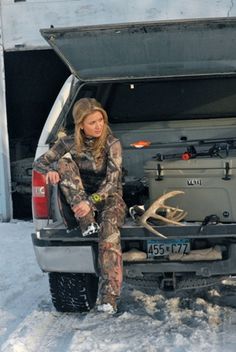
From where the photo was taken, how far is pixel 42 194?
4.31m

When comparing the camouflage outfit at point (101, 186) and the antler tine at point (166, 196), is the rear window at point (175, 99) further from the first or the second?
the antler tine at point (166, 196)

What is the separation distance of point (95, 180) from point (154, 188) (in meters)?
0.46

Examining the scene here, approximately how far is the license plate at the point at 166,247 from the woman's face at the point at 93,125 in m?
0.89

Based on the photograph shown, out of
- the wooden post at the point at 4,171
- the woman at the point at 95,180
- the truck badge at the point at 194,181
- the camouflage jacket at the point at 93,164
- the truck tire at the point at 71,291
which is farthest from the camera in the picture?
the wooden post at the point at 4,171

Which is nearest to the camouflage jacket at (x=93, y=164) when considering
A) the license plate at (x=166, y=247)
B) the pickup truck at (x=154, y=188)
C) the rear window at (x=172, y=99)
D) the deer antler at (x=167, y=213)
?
the pickup truck at (x=154, y=188)

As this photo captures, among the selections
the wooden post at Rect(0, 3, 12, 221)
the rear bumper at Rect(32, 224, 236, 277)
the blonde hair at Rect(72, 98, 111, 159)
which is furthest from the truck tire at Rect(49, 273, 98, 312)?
the wooden post at Rect(0, 3, 12, 221)

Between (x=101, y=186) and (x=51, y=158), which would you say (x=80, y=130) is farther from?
(x=101, y=186)

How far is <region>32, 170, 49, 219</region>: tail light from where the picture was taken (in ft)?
14.1

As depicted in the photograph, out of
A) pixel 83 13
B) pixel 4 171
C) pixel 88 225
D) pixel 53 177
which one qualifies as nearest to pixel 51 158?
pixel 53 177

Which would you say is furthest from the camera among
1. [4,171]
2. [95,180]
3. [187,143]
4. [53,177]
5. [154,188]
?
[4,171]

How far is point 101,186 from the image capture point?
4203 mm

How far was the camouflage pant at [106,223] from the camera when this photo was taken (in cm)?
390

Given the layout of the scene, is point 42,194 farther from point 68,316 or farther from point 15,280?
point 15,280

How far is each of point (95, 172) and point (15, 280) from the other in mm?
1801
